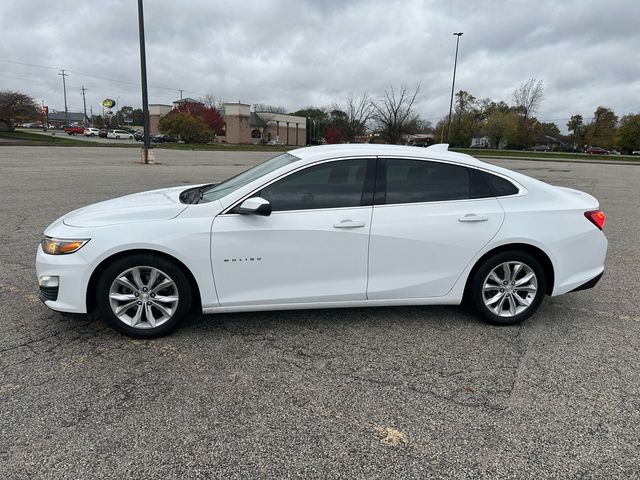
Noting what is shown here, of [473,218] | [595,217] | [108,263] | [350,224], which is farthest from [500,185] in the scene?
[108,263]

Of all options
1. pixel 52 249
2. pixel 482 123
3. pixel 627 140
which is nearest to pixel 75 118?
pixel 482 123

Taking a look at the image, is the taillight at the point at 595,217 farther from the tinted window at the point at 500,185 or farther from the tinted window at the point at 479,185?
the tinted window at the point at 479,185

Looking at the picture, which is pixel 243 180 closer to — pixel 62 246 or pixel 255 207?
pixel 255 207

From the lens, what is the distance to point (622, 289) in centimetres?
489

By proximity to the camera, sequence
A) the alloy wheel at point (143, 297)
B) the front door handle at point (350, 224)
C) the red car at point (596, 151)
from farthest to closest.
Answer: the red car at point (596, 151)
the front door handle at point (350, 224)
the alloy wheel at point (143, 297)

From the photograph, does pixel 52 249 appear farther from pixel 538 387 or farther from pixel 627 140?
pixel 627 140

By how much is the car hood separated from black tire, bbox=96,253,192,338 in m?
0.31

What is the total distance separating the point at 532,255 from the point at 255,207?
95.9 inches

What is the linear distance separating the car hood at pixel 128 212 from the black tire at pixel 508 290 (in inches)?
101

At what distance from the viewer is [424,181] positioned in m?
3.73

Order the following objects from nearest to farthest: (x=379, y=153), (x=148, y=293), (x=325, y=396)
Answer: (x=325, y=396), (x=148, y=293), (x=379, y=153)

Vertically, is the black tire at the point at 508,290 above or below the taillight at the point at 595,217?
below

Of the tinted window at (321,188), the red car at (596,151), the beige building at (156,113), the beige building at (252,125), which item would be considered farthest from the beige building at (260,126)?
the tinted window at (321,188)

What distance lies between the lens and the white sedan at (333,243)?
3.31m
